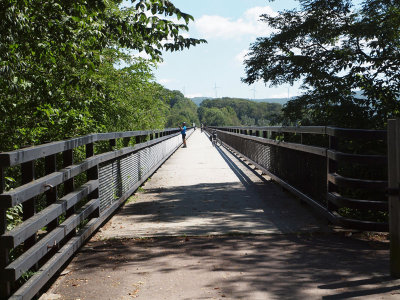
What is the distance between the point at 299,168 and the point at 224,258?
3.76 metres

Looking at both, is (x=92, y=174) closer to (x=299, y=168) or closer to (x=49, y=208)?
(x=49, y=208)

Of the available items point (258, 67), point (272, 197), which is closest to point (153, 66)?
point (258, 67)

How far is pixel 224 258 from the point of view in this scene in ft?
15.5

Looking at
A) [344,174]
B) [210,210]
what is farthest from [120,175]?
[344,174]

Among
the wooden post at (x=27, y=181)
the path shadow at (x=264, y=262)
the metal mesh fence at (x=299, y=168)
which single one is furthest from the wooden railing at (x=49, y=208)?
the metal mesh fence at (x=299, y=168)

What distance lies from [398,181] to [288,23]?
7654 mm

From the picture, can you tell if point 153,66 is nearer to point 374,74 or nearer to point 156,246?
point 374,74

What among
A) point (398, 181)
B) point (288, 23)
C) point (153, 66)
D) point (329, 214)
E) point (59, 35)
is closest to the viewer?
point (398, 181)

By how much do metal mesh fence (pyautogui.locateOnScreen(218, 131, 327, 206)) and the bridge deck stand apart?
1.28 feet

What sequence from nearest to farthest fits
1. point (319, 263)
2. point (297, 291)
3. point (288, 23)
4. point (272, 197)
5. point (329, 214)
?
point (297, 291), point (319, 263), point (329, 214), point (272, 197), point (288, 23)

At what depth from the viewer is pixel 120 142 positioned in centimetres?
1027

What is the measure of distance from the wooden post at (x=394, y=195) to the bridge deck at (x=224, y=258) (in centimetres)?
19

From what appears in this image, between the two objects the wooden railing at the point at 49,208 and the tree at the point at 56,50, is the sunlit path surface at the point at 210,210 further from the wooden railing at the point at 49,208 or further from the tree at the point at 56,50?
the tree at the point at 56,50

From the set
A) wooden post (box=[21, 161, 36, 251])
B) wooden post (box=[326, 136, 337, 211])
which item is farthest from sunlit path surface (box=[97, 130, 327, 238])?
wooden post (box=[21, 161, 36, 251])
